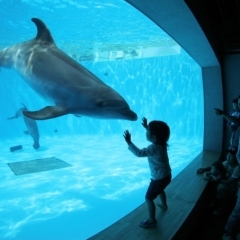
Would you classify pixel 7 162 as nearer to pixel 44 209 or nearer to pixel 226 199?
pixel 44 209

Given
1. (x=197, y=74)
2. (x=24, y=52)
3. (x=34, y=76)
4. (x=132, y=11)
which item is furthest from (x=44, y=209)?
(x=197, y=74)

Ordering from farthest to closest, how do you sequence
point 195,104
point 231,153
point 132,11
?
point 195,104, point 132,11, point 231,153

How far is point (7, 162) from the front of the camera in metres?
11.8

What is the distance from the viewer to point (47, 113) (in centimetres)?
408

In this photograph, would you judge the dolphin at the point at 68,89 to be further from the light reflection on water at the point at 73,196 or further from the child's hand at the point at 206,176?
the child's hand at the point at 206,176

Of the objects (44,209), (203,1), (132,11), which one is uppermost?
(132,11)

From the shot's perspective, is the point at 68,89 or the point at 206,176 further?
the point at 206,176

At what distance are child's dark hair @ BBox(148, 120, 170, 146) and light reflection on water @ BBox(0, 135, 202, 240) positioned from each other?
2629 mm

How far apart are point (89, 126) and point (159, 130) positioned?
20359 mm

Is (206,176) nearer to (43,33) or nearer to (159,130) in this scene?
(159,130)

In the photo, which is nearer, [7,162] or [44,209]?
[44,209]

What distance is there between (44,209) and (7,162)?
21.3ft

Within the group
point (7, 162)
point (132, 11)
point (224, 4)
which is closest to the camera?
point (224, 4)

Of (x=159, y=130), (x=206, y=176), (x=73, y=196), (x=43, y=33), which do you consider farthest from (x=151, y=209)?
(x=43, y=33)
